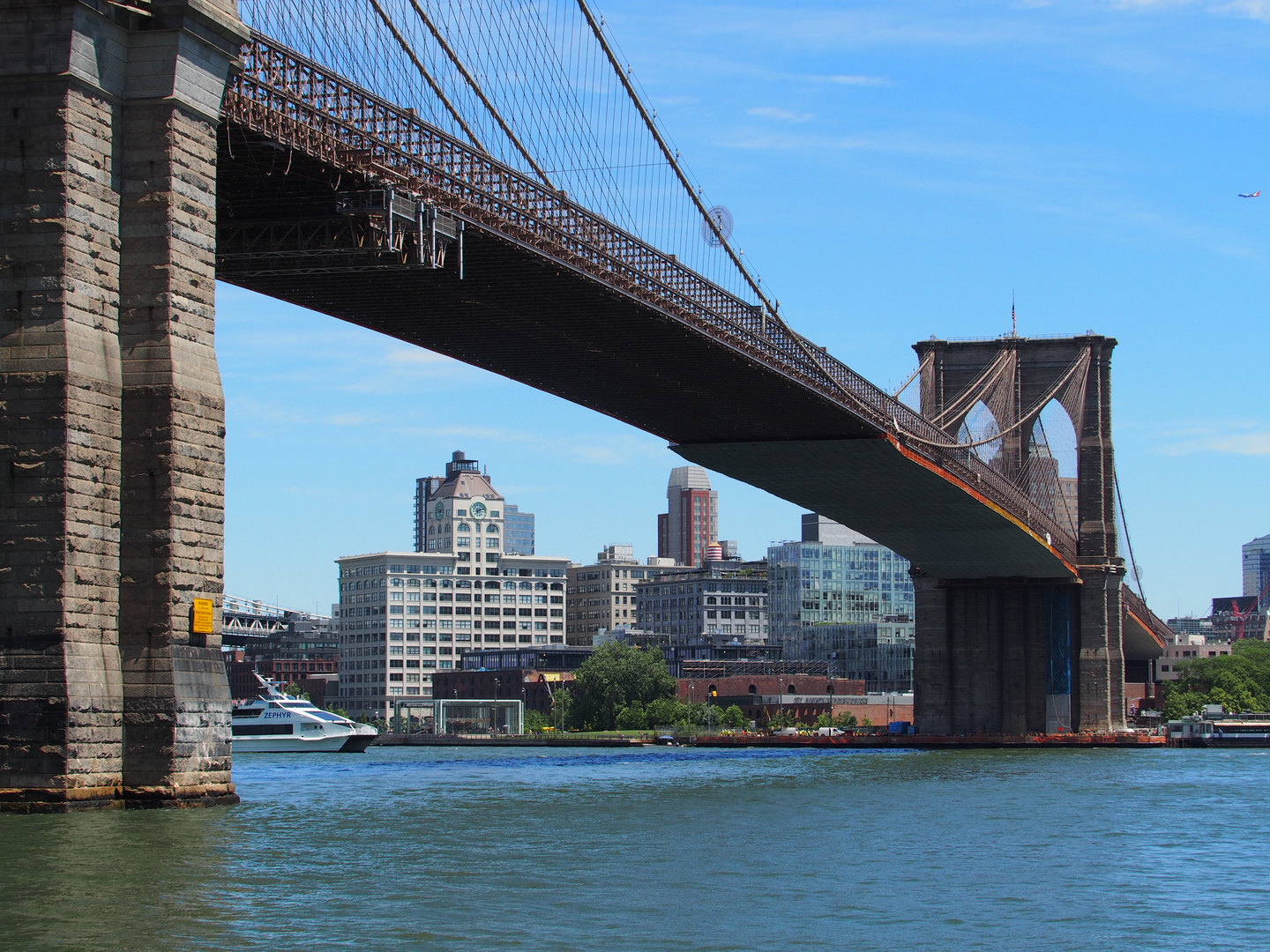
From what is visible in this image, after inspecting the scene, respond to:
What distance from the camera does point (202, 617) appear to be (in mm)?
26094

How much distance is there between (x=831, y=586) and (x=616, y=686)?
1755 inches

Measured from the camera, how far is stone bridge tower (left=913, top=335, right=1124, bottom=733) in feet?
277

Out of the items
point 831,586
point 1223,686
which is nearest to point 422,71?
point 1223,686

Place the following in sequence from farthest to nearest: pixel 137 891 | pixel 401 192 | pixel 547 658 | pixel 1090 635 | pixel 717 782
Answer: pixel 547 658
pixel 1090 635
pixel 717 782
pixel 401 192
pixel 137 891

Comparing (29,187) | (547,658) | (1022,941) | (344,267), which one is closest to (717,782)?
(344,267)

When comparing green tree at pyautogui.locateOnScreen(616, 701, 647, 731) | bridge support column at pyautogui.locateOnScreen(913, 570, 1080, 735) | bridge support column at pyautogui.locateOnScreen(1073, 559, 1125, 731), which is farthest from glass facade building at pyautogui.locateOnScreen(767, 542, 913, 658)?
bridge support column at pyautogui.locateOnScreen(1073, 559, 1125, 731)

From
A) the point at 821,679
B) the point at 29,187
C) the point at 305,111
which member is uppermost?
the point at 305,111

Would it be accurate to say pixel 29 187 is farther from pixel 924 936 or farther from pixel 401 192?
pixel 924 936

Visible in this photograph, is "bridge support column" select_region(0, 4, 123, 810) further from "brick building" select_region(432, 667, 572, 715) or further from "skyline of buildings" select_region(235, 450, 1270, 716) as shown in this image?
"skyline of buildings" select_region(235, 450, 1270, 716)

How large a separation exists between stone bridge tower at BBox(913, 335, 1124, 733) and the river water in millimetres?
46011

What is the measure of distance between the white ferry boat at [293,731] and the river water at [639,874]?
157ft

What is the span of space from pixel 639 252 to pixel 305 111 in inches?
596

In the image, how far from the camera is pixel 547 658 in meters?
146

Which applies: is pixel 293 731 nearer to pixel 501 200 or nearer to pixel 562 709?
pixel 562 709
